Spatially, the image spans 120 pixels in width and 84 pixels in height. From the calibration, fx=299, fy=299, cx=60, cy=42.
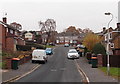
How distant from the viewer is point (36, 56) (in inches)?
1543

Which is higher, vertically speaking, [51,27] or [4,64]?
[51,27]

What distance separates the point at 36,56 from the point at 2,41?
55.3ft

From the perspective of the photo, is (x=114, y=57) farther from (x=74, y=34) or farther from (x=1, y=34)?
(x=74, y=34)

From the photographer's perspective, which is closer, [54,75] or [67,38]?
[54,75]

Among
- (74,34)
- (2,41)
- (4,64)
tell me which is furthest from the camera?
(74,34)

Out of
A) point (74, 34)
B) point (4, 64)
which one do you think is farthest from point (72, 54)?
point (74, 34)

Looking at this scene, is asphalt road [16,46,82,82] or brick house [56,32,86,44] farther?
brick house [56,32,86,44]

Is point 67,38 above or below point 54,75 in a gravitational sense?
above

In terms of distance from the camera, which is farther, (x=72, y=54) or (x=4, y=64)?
(x=72, y=54)

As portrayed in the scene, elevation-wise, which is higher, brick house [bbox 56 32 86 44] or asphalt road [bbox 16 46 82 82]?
brick house [bbox 56 32 86 44]

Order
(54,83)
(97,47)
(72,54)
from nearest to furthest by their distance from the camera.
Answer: (54,83), (97,47), (72,54)

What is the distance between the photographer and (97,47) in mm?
41031

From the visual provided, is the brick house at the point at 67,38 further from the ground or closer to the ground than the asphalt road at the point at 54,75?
further from the ground

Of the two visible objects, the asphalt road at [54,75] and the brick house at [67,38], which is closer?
the asphalt road at [54,75]
